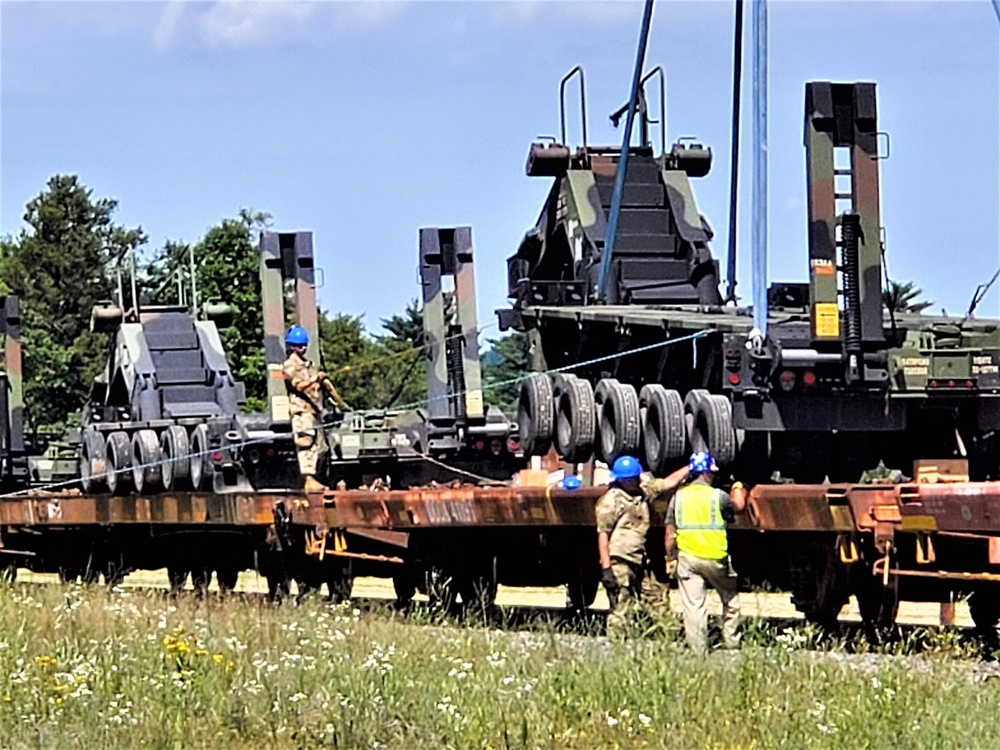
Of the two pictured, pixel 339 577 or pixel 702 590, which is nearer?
pixel 702 590

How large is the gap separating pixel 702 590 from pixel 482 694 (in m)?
3.67

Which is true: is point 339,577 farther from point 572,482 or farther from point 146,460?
point 146,460

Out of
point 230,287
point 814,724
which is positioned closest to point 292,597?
point 814,724

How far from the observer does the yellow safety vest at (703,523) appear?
1433cm

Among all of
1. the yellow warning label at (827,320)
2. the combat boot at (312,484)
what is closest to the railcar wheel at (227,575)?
the combat boot at (312,484)

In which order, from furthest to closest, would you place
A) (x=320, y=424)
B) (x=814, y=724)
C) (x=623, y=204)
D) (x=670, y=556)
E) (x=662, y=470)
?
(x=623, y=204) → (x=320, y=424) → (x=662, y=470) → (x=670, y=556) → (x=814, y=724)

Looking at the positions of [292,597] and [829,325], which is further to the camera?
[292,597]

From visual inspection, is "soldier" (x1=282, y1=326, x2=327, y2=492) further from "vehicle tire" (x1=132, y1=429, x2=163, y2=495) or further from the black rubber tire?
"vehicle tire" (x1=132, y1=429, x2=163, y2=495)

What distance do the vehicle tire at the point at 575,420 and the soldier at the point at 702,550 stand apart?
3688 millimetres

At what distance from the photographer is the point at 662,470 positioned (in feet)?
55.3

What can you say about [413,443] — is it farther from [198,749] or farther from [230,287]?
[230,287]

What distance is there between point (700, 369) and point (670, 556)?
2.74 m

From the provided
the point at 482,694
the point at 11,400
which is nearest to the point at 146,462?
the point at 11,400

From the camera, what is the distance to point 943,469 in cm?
1627
